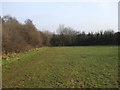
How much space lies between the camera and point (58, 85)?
591cm

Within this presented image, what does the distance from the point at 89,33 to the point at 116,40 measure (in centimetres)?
1219

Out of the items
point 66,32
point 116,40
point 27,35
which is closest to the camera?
point 27,35

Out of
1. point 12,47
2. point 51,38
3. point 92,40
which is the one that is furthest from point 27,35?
point 92,40

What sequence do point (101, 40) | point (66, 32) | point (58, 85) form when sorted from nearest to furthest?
point (58, 85)
point (101, 40)
point (66, 32)

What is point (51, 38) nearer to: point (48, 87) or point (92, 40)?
point (92, 40)

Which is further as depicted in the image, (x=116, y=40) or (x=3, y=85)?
(x=116, y=40)

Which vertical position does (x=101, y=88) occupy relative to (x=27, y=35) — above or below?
below

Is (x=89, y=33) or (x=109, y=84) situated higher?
(x=89, y=33)

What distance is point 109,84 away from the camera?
19.6ft

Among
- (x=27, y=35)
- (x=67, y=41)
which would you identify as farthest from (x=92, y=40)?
(x=27, y=35)

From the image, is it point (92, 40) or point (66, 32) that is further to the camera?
point (66, 32)

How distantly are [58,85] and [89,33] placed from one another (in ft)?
189

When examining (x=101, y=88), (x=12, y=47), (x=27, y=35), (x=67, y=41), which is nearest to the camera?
(x=101, y=88)

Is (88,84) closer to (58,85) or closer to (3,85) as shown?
(58,85)
